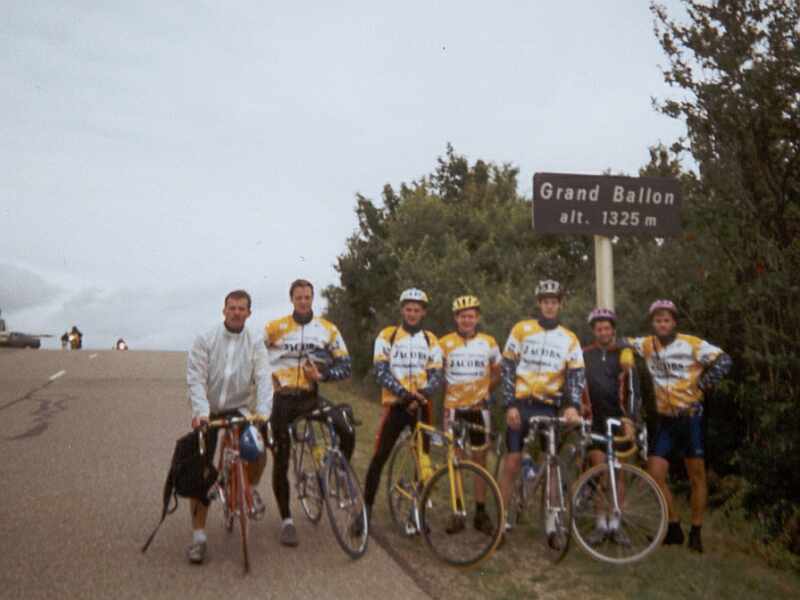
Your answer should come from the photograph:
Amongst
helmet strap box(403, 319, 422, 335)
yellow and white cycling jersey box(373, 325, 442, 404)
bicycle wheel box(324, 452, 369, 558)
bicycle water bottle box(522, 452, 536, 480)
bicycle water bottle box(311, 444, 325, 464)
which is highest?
helmet strap box(403, 319, 422, 335)

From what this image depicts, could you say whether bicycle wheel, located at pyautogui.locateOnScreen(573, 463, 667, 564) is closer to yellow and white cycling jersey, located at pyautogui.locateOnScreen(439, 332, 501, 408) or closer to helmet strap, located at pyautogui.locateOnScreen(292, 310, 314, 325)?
yellow and white cycling jersey, located at pyautogui.locateOnScreen(439, 332, 501, 408)

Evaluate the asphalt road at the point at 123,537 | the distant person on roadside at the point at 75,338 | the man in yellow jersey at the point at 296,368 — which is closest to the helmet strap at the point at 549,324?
the man in yellow jersey at the point at 296,368

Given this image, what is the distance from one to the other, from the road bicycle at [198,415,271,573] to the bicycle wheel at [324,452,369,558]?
0.64 metres

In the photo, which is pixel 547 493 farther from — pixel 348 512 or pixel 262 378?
pixel 262 378

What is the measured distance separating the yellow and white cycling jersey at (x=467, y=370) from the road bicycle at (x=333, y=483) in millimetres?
966

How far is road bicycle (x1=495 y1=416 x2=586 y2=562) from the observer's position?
6809mm

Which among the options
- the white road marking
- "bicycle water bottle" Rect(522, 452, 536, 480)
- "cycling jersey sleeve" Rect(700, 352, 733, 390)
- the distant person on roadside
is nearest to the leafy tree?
"cycling jersey sleeve" Rect(700, 352, 733, 390)

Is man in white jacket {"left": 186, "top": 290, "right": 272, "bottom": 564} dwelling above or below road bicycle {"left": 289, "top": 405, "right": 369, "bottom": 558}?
above

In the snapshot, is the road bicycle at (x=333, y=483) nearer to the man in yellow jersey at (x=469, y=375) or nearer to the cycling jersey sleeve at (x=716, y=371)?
the man in yellow jersey at (x=469, y=375)

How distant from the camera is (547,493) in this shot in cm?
688

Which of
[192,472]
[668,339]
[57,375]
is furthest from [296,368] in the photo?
[57,375]

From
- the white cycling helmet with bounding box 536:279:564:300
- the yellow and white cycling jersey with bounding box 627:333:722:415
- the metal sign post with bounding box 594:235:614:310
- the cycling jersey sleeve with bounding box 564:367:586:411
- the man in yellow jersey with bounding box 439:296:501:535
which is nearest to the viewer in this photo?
the cycling jersey sleeve with bounding box 564:367:586:411

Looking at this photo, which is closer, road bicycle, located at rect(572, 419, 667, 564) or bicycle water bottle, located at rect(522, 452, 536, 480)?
road bicycle, located at rect(572, 419, 667, 564)

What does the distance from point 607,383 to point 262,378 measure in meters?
2.92
